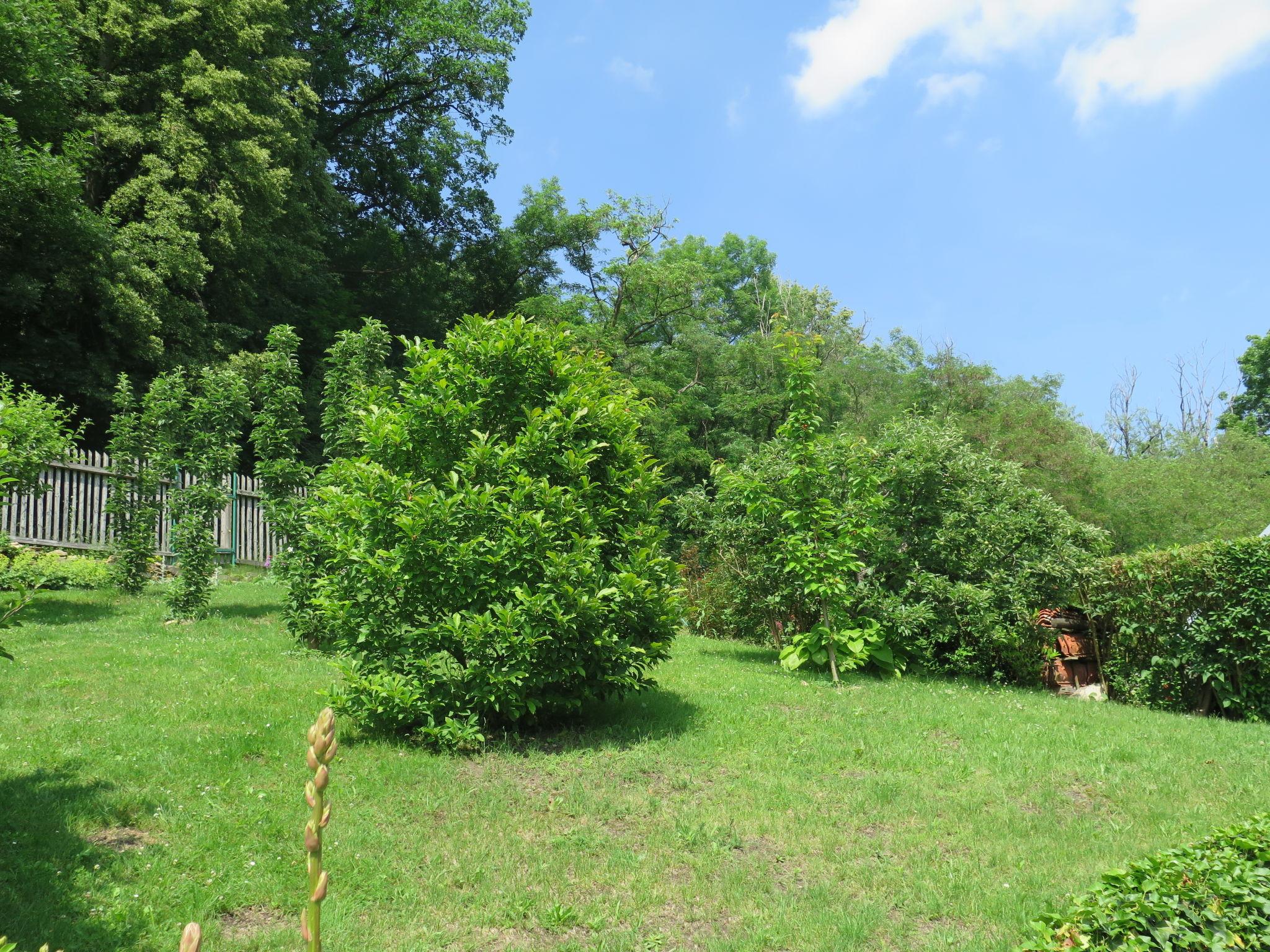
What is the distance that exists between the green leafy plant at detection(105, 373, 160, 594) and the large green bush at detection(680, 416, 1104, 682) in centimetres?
806

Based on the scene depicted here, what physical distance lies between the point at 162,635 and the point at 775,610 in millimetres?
7547

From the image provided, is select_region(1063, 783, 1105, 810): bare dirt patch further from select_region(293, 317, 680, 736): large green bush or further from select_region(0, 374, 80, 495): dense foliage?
select_region(0, 374, 80, 495): dense foliage

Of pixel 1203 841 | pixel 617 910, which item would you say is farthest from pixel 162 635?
pixel 1203 841

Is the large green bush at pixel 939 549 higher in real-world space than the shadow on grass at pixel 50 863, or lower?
higher

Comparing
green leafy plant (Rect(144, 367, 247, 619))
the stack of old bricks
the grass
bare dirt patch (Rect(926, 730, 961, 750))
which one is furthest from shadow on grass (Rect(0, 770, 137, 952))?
the stack of old bricks

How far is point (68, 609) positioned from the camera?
11.0 metres

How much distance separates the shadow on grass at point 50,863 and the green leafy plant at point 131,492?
7.96 metres

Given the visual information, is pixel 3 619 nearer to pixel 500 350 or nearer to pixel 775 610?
pixel 500 350

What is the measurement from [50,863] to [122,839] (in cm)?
41

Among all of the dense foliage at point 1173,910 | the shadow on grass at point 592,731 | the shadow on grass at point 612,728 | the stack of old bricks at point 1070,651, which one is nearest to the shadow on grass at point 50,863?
the shadow on grass at point 592,731

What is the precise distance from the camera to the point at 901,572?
1148 centimetres

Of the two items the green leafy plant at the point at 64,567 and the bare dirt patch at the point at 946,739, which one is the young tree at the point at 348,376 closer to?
the green leafy plant at the point at 64,567

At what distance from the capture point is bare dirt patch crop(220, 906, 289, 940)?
4.05 meters

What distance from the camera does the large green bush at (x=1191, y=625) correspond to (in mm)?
8977
